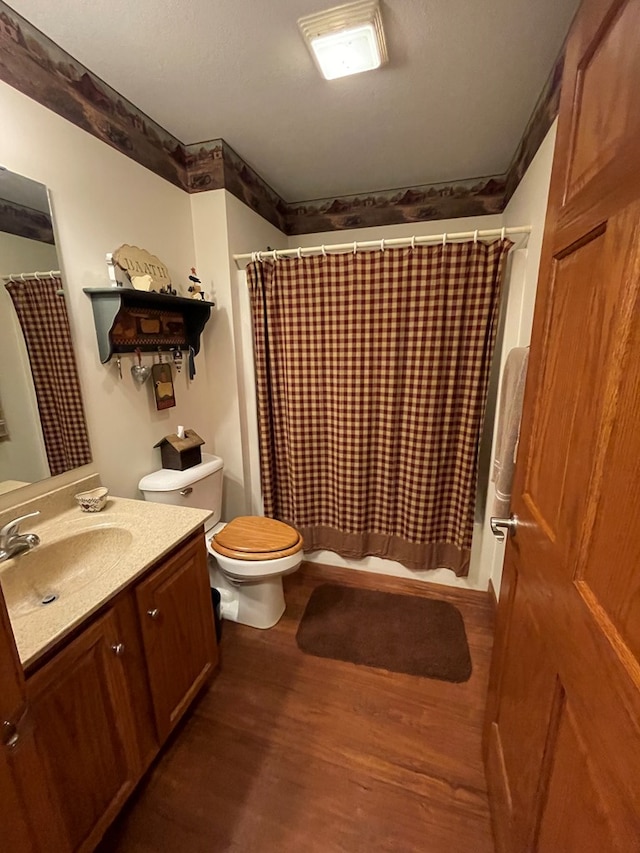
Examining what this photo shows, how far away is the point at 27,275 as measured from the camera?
1.16m

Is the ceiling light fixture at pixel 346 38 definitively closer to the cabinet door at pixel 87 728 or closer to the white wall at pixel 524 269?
the white wall at pixel 524 269

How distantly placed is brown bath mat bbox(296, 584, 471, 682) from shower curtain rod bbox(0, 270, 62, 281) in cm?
183

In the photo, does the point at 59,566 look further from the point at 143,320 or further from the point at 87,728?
the point at 143,320

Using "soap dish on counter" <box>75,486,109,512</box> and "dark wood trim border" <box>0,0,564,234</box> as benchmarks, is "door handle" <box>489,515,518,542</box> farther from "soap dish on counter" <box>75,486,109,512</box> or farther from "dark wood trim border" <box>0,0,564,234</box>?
"dark wood trim border" <box>0,0,564,234</box>

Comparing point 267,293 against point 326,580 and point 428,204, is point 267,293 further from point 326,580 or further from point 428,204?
point 326,580

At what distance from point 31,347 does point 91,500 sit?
0.56 meters

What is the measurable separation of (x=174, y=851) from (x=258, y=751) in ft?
1.06

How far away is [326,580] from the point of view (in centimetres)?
215

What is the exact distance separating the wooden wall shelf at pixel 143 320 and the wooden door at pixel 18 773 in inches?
45.7

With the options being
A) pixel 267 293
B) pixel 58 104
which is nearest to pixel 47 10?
pixel 58 104

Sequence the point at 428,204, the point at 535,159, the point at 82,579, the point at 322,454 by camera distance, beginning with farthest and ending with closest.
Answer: the point at 428,204, the point at 322,454, the point at 535,159, the point at 82,579

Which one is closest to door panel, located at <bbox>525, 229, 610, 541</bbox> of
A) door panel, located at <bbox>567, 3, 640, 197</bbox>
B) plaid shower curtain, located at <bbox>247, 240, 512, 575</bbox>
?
door panel, located at <bbox>567, 3, 640, 197</bbox>

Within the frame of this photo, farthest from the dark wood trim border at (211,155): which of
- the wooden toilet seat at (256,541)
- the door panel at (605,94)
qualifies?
the wooden toilet seat at (256,541)

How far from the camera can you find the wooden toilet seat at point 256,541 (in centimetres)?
160
